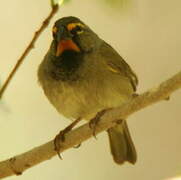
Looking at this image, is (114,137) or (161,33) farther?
(161,33)

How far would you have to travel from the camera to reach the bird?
1.35m

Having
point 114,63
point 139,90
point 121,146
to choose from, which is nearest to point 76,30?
point 114,63


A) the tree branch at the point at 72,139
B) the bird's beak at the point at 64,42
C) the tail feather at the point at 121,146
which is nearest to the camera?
the tree branch at the point at 72,139

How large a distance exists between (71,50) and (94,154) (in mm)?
730

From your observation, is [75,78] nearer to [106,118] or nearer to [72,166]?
[106,118]

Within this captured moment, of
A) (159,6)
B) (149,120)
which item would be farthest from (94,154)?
(159,6)

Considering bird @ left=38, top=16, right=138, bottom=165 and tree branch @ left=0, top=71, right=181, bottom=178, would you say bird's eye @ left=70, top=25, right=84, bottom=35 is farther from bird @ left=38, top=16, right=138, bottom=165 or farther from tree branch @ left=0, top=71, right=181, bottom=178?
tree branch @ left=0, top=71, right=181, bottom=178

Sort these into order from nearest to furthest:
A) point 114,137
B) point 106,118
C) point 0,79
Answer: point 106,118 → point 114,137 → point 0,79

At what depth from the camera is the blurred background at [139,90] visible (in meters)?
1.97

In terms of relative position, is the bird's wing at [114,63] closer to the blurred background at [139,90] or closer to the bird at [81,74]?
the bird at [81,74]

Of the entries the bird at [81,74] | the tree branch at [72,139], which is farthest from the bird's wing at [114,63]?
the tree branch at [72,139]

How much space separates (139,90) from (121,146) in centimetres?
56

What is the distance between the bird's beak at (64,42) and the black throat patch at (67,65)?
0.01 m

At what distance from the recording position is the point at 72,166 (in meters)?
2.00
